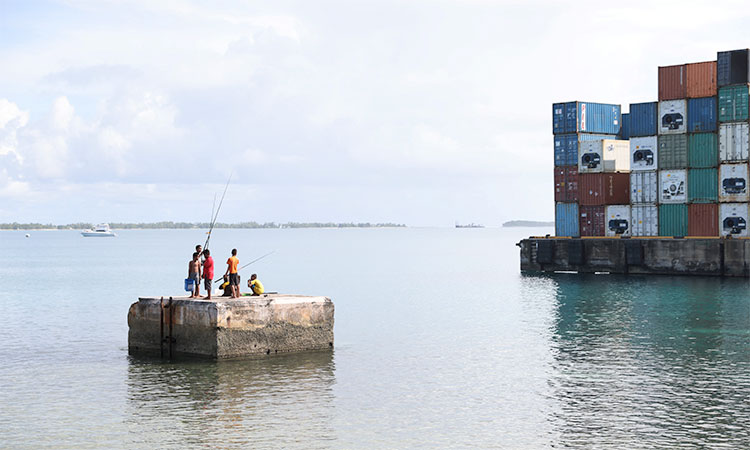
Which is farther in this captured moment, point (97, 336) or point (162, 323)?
Answer: point (97, 336)

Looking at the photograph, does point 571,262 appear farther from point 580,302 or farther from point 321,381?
point 321,381

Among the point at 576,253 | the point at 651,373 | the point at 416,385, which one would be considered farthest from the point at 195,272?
the point at 576,253

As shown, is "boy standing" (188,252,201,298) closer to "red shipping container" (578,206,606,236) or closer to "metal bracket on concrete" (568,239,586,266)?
"metal bracket on concrete" (568,239,586,266)

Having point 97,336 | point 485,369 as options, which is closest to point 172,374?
point 485,369

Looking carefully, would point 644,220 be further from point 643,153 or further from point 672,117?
point 672,117

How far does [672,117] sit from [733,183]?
709 centimetres

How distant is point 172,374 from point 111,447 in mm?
7423

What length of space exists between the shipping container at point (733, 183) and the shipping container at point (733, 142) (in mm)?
622

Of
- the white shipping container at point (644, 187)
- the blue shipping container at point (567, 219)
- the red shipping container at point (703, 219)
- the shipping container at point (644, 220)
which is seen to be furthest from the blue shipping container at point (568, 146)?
the red shipping container at point (703, 219)

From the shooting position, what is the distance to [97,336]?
37375 millimetres

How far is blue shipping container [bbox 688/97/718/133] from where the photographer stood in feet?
221

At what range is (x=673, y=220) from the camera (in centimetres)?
7044

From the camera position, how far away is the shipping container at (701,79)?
67375mm

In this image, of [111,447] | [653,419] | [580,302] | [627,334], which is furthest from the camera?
[580,302]
